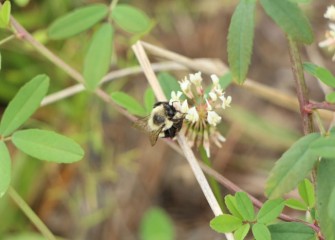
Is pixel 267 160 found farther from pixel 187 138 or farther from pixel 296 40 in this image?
pixel 296 40

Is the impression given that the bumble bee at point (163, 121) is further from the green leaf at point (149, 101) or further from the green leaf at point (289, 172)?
the green leaf at point (289, 172)

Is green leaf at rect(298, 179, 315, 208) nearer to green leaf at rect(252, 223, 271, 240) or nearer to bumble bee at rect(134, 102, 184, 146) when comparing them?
green leaf at rect(252, 223, 271, 240)

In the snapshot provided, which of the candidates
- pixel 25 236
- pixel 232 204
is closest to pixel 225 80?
pixel 232 204

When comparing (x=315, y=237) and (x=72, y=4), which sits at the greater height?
(x=72, y=4)

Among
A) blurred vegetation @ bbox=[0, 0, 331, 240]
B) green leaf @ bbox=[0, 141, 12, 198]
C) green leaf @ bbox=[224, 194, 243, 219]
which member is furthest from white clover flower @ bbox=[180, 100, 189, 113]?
blurred vegetation @ bbox=[0, 0, 331, 240]

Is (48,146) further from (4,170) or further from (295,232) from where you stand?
(295,232)

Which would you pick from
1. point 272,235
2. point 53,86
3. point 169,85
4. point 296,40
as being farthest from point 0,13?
point 53,86
